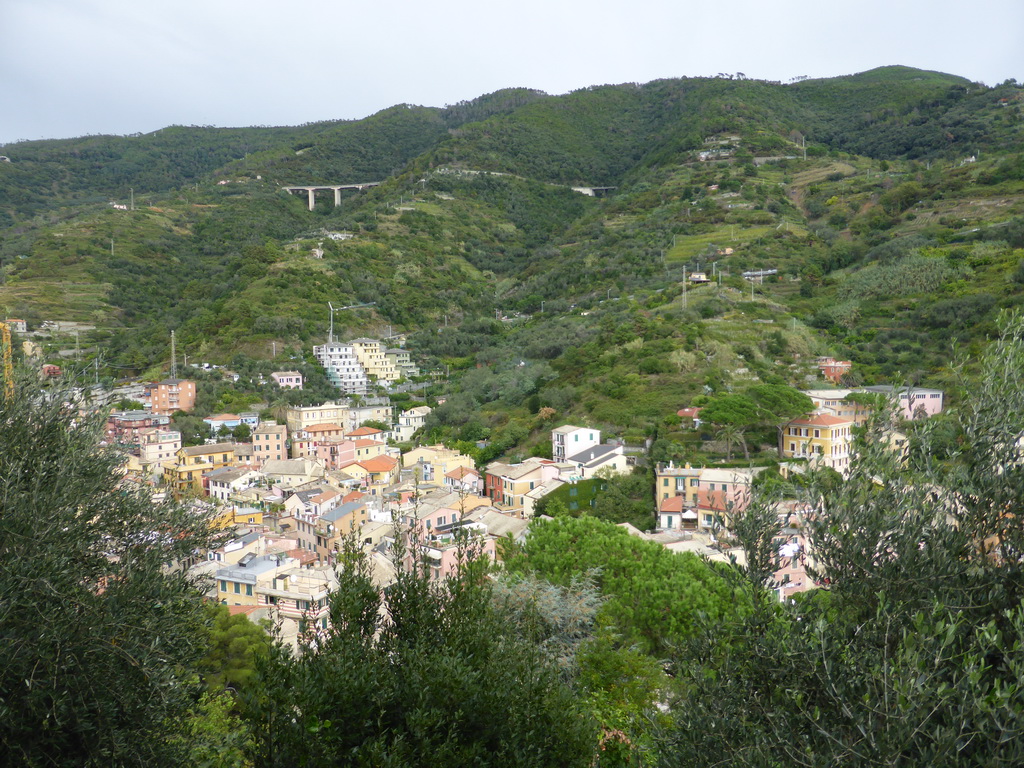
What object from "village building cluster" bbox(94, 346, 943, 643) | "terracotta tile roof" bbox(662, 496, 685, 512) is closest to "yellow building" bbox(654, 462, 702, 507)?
"village building cluster" bbox(94, 346, 943, 643)

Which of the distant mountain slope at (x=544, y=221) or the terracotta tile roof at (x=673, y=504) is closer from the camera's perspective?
the terracotta tile roof at (x=673, y=504)

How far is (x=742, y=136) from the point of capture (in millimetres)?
77562

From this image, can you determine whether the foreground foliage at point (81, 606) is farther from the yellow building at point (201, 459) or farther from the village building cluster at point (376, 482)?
the yellow building at point (201, 459)

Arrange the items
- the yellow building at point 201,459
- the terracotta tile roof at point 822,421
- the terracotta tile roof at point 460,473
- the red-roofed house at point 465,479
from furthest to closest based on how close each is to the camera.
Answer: the yellow building at point 201,459 < the terracotta tile roof at point 460,473 < the red-roofed house at point 465,479 < the terracotta tile roof at point 822,421

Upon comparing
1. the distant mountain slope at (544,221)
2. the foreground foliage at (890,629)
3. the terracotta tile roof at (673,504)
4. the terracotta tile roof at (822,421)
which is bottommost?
the terracotta tile roof at (673,504)

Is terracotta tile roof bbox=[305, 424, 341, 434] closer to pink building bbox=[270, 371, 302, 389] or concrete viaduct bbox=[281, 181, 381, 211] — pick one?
pink building bbox=[270, 371, 302, 389]

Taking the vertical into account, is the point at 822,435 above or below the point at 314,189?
below

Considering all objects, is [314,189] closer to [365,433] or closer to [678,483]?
[365,433]

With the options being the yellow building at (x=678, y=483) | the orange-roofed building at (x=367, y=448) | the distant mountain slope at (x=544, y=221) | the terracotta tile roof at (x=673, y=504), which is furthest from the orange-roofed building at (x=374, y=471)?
the distant mountain slope at (x=544, y=221)

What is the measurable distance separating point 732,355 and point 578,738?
28.4 m

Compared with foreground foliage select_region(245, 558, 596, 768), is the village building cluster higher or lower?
lower

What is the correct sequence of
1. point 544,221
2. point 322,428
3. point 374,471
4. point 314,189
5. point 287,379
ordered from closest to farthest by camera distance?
1. point 374,471
2. point 322,428
3. point 287,379
4. point 544,221
5. point 314,189

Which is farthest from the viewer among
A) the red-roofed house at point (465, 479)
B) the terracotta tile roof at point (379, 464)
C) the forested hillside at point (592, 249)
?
the forested hillside at point (592, 249)

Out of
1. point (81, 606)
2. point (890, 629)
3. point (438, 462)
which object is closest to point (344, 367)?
point (438, 462)
